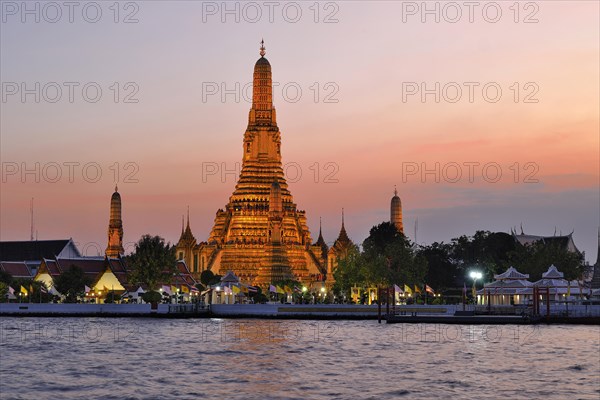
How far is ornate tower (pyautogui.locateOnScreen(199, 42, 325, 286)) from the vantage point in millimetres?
145250

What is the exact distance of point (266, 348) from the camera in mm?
68562

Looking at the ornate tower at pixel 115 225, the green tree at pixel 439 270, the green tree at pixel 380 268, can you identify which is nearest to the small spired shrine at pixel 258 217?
the ornate tower at pixel 115 225

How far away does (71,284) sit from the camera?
122 meters

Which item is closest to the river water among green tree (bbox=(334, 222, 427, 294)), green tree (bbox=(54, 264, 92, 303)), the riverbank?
the riverbank

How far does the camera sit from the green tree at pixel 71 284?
12112 cm

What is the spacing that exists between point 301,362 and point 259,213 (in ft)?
292

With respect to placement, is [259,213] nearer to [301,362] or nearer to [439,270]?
[439,270]

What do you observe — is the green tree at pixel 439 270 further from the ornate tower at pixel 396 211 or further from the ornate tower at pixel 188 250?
the ornate tower at pixel 188 250

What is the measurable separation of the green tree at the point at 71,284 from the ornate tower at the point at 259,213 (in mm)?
25933

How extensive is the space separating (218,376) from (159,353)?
13.3 meters

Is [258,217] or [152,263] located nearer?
[152,263]

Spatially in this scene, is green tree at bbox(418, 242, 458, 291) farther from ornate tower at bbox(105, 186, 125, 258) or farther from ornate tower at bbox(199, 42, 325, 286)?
ornate tower at bbox(105, 186, 125, 258)

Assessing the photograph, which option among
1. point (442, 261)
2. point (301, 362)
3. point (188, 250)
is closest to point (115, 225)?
point (188, 250)

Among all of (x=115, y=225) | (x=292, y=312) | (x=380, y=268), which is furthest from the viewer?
(x=115, y=225)
